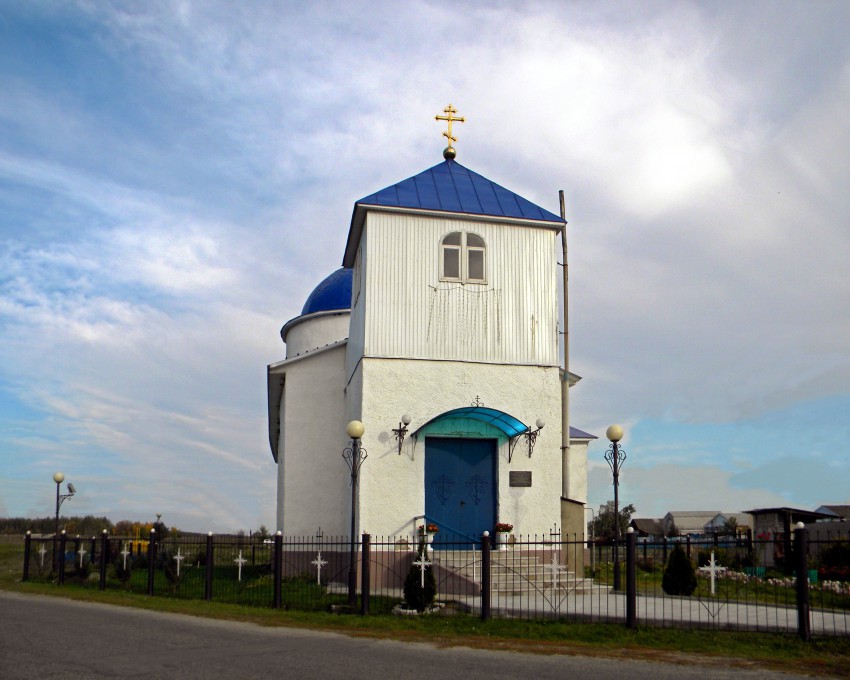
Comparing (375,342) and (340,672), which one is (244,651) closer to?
(340,672)

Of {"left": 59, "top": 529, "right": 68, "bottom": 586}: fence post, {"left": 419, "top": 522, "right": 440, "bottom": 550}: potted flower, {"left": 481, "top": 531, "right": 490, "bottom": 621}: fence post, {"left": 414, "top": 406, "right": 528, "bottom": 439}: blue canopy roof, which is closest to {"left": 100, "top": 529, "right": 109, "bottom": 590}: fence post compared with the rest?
{"left": 59, "top": 529, "right": 68, "bottom": 586}: fence post

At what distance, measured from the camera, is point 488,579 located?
1335 cm

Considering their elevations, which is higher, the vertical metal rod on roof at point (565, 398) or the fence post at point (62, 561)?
the vertical metal rod on roof at point (565, 398)

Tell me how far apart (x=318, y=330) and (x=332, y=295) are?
134 cm

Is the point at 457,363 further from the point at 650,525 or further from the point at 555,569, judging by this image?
the point at 650,525

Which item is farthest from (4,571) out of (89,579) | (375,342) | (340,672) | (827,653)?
(827,653)

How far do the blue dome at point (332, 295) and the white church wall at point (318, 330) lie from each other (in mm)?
307

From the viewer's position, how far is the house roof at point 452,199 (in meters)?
19.2

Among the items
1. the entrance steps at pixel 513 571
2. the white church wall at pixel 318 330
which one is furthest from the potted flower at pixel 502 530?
the white church wall at pixel 318 330

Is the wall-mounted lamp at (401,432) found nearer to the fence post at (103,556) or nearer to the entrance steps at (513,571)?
the entrance steps at (513,571)

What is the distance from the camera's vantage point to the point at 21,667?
9.34 m

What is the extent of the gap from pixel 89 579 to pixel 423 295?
10.9 m

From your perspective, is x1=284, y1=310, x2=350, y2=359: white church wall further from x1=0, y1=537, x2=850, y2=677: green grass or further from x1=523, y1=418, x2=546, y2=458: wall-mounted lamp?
x1=0, y1=537, x2=850, y2=677: green grass

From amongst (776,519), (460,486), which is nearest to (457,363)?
(460,486)
